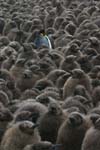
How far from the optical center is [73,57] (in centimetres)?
1066

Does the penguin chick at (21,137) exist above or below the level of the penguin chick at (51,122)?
above

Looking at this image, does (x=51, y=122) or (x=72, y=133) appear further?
(x=51, y=122)

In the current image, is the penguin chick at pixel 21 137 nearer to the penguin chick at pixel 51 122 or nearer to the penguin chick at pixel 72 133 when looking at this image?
the penguin chick at pixel 72 133

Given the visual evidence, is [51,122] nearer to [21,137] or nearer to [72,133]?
[72,133]

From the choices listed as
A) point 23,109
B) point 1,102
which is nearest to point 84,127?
point 23,109

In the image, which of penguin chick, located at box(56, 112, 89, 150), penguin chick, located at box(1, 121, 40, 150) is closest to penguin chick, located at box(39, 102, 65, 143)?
penguin chick, located at box(56, 112, 89, 150)

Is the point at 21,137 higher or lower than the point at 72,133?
higher

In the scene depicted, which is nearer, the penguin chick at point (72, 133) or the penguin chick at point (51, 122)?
the penguin chick at point (72, 133)

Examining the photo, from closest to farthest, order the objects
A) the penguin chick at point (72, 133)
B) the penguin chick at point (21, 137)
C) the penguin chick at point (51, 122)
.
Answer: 1. the penguin chick at point (21, 137)
2. the penguin chick at point (72, 133)
3. the penguin chick at point (51, 122)

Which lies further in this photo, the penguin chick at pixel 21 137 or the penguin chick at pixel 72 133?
the penguin chick at pixel 72 133

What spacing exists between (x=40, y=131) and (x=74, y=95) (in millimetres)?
1206

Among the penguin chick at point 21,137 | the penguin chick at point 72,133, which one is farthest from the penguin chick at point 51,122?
the penguin chick at point 21,137

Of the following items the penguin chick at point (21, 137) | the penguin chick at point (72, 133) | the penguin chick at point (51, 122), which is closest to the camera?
the penguin chick at point (21, 137)

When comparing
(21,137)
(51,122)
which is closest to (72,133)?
(51,122)
